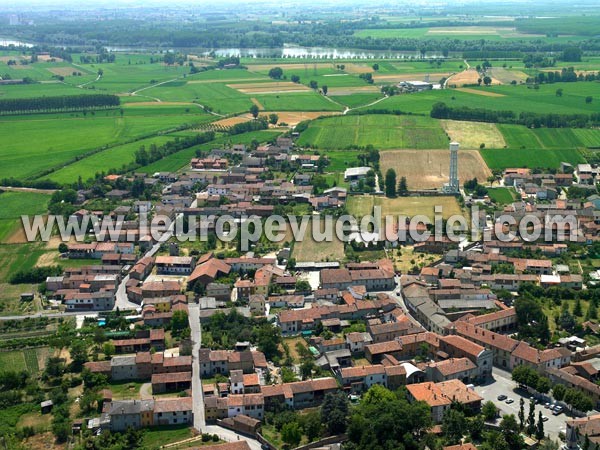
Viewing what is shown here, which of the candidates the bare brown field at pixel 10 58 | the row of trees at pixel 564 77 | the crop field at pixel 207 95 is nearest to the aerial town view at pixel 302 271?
the crop field at pixel 207 95

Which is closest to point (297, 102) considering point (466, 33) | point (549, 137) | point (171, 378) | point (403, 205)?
point (549, 137)

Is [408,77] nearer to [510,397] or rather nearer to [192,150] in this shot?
[192,150]

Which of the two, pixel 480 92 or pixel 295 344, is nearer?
pixel 295 344

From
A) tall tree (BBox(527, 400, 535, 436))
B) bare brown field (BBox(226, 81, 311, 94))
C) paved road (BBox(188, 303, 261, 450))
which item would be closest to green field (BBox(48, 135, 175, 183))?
bare brown field (BBox(226, 81, 311, 94))

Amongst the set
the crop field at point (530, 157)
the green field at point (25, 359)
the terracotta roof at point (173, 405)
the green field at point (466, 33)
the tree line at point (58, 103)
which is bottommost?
the green field at point (25, 359)

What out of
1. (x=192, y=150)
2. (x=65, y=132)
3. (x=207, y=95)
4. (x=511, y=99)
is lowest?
(x=192, y=150)

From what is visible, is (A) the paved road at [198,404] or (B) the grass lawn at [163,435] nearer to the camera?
(B) the grass lawn at [163,435]

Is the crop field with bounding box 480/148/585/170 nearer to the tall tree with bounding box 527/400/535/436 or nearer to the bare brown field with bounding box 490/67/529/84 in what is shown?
the bare brown field with bounding box 490/67/529/84

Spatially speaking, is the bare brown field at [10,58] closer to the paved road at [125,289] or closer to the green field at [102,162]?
the green field at [102,162]
